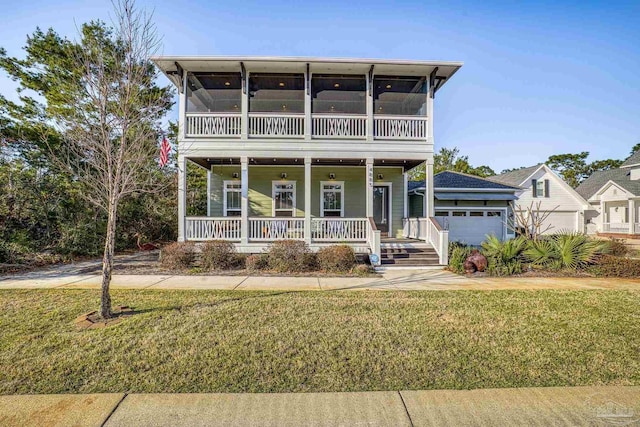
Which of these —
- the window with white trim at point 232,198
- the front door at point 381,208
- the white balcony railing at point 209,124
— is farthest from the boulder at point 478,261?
the window with white trim at point 232,198

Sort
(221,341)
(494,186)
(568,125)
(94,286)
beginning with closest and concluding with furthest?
(221,341) < (94,286) < (494,186) < (568,125)

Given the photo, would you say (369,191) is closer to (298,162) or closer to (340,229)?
(340,229)

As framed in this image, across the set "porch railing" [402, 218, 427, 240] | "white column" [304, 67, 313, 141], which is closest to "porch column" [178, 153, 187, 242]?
"white column" [304, 67, 313, 141]

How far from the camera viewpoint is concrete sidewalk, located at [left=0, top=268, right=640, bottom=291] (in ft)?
24.2

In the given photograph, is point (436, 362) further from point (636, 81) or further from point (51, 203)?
point (636, 81)

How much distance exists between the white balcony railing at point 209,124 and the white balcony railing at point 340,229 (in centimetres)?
458

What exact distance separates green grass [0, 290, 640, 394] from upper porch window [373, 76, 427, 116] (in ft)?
29.5

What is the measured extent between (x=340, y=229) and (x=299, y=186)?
370 centimetres

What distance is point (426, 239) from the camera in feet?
37.7

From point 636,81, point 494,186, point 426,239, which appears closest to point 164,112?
point 426,239

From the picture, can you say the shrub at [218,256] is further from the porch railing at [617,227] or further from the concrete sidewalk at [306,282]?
the porch railing at [617,227]

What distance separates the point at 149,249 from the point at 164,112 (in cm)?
994

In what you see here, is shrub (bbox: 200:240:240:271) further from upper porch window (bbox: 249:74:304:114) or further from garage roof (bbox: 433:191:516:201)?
garage roof (bbox: 433:191:516:201)

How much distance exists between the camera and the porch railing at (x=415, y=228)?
1192cm
